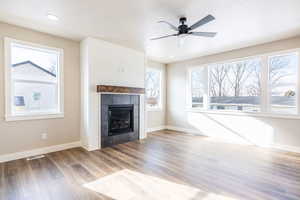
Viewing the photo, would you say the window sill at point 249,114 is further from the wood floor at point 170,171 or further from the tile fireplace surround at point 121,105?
the tile fireplace surround at point 121,105

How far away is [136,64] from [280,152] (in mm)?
4185

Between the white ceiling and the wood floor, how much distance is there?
2629 mm

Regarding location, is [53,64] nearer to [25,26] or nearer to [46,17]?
[25,26]

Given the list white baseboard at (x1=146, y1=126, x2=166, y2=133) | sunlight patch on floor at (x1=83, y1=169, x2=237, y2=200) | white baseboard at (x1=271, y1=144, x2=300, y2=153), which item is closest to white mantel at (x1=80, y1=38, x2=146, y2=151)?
sunlight patch on floor at (x1=83, y1=169, x2=237, y2=200)

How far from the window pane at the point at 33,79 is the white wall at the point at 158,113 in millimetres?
3028

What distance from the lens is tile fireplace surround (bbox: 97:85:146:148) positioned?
370 cm

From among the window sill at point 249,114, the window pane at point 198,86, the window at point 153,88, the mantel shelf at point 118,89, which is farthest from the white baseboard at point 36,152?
the window pane at point 198,86

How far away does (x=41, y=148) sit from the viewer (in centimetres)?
326

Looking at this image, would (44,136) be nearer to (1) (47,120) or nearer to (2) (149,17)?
(1) (47,120)

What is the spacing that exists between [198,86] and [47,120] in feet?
14.9

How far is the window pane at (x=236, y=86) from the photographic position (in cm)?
411

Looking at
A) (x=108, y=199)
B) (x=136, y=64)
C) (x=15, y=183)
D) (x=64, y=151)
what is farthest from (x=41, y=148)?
(x=136, y=64)

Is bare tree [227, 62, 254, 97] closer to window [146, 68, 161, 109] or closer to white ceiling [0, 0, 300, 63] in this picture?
white ceiling [0, 0, 300, 63]

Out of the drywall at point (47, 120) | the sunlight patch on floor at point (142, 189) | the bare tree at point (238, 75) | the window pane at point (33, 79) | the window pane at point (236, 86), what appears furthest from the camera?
the bare tree at point (238, 75)
